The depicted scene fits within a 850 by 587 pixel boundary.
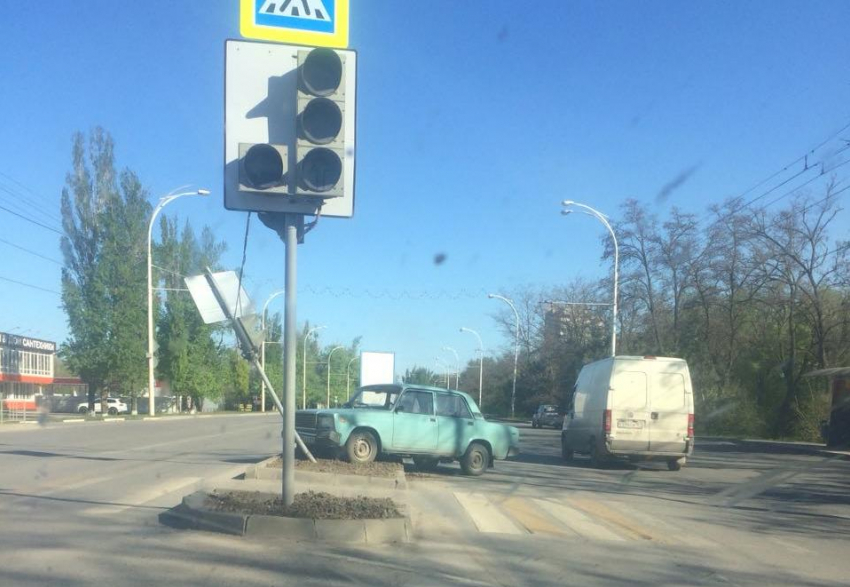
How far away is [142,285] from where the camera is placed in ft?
152

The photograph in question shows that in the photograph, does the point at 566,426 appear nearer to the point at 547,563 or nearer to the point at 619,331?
the point at 547,563

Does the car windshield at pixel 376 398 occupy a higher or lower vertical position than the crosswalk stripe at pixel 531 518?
higher

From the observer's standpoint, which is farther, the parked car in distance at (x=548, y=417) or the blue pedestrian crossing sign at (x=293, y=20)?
the parked car in distance at (x=548, y=417)

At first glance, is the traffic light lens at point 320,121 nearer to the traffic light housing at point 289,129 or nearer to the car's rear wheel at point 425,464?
the traffic light housing at point 289,129

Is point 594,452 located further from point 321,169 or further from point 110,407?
point 110,407

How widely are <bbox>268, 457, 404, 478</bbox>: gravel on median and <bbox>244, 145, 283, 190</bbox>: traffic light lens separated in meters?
6.34

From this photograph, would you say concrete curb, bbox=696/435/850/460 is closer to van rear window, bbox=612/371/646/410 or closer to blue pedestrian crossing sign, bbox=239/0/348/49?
van rear window, bbox=612/371/646/410

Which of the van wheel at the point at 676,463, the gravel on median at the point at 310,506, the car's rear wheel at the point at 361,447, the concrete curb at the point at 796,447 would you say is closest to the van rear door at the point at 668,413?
the van wheel at the point at 676,463

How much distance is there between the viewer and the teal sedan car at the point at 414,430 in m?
15.7

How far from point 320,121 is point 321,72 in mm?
491

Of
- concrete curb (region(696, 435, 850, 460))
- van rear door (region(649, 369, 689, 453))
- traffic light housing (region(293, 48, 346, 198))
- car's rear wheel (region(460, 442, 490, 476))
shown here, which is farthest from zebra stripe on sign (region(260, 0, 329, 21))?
concrete curb (region(696, 435, 850, 460))

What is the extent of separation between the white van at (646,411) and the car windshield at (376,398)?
17.9 feet

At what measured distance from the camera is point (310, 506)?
8.59m

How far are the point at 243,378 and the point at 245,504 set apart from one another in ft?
222
